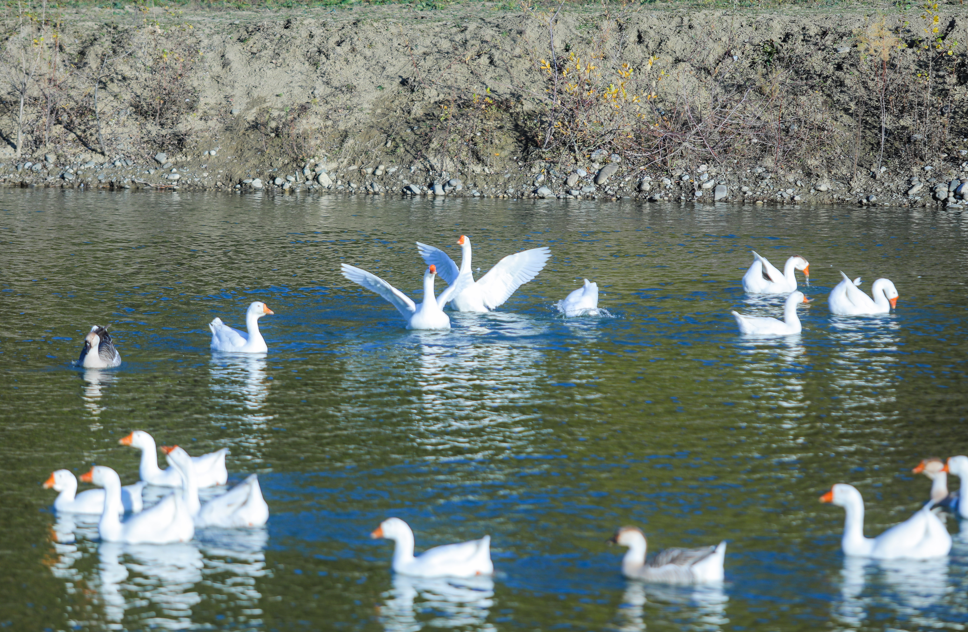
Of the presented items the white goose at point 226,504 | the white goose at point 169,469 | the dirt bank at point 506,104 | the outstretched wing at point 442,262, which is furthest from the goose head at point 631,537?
the dirt bank at point 506,104

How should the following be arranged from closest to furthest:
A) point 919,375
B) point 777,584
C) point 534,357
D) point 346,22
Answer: point 777,584 < point 919,375 < point 534,357 < point 346,22

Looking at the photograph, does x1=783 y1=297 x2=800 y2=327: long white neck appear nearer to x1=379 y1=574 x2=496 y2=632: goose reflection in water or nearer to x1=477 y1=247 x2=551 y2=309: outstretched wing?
x1=477 y1=247 x2=551 y2=309: outstretched wing

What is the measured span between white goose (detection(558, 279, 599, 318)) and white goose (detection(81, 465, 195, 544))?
9.41m

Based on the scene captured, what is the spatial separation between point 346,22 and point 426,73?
4.92m

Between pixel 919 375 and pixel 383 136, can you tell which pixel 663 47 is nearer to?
pixel 383 136

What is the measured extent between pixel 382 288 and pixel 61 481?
308 inches

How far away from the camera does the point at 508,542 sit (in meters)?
9.15

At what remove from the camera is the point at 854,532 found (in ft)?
29.2

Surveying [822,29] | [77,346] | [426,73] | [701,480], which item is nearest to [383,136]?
[426,73]

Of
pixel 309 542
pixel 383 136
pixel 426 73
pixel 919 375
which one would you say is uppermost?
pixel 426 73

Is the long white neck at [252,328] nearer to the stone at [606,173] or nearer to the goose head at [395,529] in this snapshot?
the goose head at [395,529]

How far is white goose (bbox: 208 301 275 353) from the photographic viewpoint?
50.9 ft

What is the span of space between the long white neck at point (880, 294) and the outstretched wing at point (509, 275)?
5.56m

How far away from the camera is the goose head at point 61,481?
991 cm
